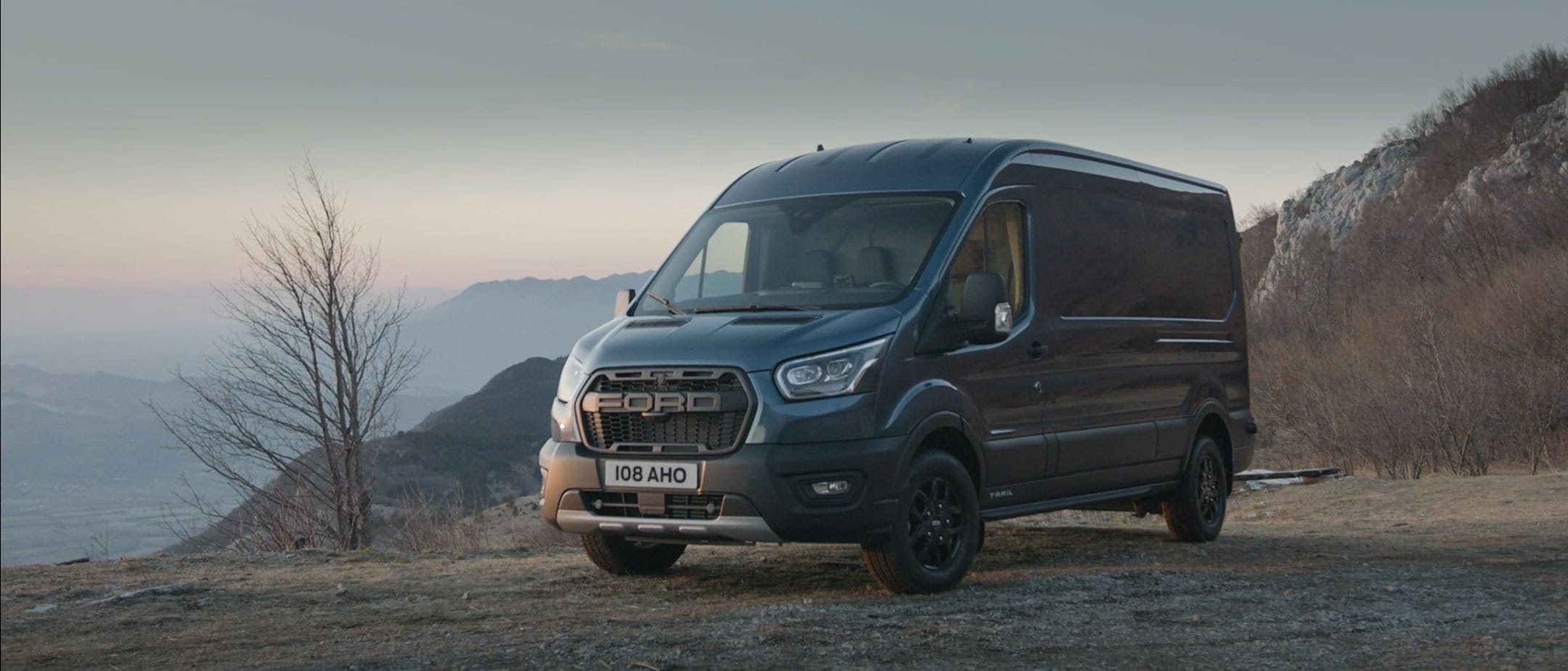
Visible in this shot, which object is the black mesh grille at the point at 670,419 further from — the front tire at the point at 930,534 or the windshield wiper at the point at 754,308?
the front tire at the point at 930,534

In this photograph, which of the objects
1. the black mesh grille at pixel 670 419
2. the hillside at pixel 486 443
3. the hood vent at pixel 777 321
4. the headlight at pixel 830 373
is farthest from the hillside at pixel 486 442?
the headlight at pixel 830 373

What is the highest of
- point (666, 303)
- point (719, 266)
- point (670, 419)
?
point (719, 266)

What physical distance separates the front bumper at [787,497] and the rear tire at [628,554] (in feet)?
3.31

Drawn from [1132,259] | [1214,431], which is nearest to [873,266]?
[1132,259]

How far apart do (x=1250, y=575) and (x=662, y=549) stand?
3.62m

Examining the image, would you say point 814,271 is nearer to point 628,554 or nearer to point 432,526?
point 628,554

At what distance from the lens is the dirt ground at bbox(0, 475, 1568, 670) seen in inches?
241

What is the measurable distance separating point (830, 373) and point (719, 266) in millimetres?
1681

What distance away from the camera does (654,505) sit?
7387 mm

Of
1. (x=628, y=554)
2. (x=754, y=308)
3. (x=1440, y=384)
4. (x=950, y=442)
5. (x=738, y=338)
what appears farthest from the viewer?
(x=1440, y=384)

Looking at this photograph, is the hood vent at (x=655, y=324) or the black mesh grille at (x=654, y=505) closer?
the black mesh grille at (x=654, y=505)

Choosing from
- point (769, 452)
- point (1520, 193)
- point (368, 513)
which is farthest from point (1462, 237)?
point (769, 452)

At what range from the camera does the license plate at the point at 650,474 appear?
726 cm

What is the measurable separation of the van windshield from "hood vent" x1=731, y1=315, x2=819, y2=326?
242 millimetres
